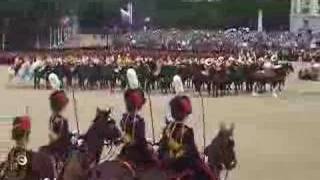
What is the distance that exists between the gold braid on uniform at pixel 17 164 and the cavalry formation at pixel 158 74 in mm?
25573

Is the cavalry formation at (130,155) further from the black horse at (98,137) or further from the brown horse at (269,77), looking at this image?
the brown horse at (269,77)

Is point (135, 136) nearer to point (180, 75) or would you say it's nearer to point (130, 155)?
point (130, 155)

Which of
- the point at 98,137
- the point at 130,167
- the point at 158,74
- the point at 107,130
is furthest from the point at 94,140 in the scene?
the point at 158,74

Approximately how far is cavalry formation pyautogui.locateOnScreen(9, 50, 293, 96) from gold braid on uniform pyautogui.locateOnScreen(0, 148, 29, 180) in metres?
25.6

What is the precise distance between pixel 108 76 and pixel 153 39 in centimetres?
3966

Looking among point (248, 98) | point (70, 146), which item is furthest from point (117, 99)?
point (70, 146)

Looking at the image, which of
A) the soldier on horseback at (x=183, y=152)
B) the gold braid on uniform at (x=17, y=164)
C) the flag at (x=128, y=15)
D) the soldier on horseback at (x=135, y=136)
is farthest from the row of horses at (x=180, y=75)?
the flag at (x=128, y=15)

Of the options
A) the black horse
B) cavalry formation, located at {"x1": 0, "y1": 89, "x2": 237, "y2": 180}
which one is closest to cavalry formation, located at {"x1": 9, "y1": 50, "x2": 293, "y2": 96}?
the black horse

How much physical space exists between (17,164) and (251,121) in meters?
17.9

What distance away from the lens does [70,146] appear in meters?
10.9

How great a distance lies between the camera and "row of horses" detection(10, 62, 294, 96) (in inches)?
1430

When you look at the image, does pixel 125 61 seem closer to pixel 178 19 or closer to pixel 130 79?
pixel 130 79

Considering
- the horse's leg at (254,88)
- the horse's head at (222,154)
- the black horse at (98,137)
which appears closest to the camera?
the horse's head at (222,154)

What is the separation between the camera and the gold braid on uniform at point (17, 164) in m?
9.27
